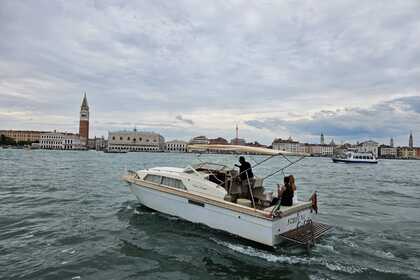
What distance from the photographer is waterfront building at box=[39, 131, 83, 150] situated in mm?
187000

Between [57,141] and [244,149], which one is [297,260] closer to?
[244,149]

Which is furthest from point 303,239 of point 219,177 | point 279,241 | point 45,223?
point 45,223

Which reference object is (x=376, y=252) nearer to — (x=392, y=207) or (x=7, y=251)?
(x=392, y=207)

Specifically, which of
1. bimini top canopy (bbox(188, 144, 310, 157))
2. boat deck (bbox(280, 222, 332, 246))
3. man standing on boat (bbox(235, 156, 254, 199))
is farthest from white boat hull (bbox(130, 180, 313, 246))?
bimini top canopy (bbox(188, 144, 310, 157))

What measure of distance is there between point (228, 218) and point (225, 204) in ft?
1.46

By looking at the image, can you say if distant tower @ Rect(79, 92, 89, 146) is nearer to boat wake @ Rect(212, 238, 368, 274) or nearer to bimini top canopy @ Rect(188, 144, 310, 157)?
bimini top canopy @ Rect(188, 144, 310, 157)

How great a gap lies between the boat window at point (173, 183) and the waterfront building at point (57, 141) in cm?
19338

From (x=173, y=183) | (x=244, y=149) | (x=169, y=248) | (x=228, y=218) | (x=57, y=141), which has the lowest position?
(x=169, y=248)

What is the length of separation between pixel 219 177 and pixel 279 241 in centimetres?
382

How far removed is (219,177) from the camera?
12.2 metres

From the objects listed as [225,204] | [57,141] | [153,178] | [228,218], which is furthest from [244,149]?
[57,141]

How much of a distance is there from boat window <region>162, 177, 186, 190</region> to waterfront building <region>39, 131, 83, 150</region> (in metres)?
193

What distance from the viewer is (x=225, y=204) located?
9.96 metres

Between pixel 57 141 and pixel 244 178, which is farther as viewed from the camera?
pixel 57 141
